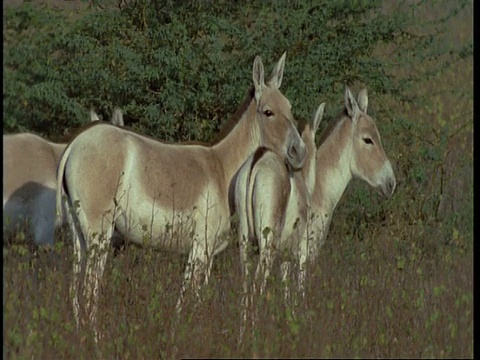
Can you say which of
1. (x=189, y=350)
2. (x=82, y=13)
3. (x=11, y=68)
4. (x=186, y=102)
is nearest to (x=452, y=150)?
(x=186, y=102)

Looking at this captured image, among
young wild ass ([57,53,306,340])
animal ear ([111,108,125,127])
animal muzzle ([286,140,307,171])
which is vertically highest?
animal ear ([111,108,125,127])

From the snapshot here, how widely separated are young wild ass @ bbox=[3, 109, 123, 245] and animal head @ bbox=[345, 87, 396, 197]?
250cm

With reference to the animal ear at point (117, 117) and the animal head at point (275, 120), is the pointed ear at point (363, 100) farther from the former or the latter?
the animal ear at point (117, 117)

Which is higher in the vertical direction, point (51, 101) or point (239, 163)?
point (51, 101)

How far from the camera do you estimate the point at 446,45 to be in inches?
508

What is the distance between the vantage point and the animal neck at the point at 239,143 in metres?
8.67

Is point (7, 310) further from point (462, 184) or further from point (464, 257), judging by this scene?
point (462, 184)

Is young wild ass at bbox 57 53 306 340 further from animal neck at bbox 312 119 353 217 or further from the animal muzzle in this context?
animal neck at bbox 312 119 353 217

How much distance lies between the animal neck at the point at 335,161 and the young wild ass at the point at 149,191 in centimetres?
126

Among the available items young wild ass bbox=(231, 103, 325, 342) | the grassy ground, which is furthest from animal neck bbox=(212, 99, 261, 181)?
the grassy ground

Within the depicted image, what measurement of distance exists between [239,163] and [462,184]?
4.34 m

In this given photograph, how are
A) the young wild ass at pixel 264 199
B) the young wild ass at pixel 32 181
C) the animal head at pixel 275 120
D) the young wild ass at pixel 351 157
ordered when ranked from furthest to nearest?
the young wild ass at pixel 351 157 → the animal head at pixel 275 120 → the young wild ass at pixel 32 181 → the young wild ass at pixel 264 199

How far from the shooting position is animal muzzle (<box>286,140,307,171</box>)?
28.6ft

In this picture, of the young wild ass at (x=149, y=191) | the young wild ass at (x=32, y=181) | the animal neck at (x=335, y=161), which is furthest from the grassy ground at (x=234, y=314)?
the animal neck at (x=335, y=161)
